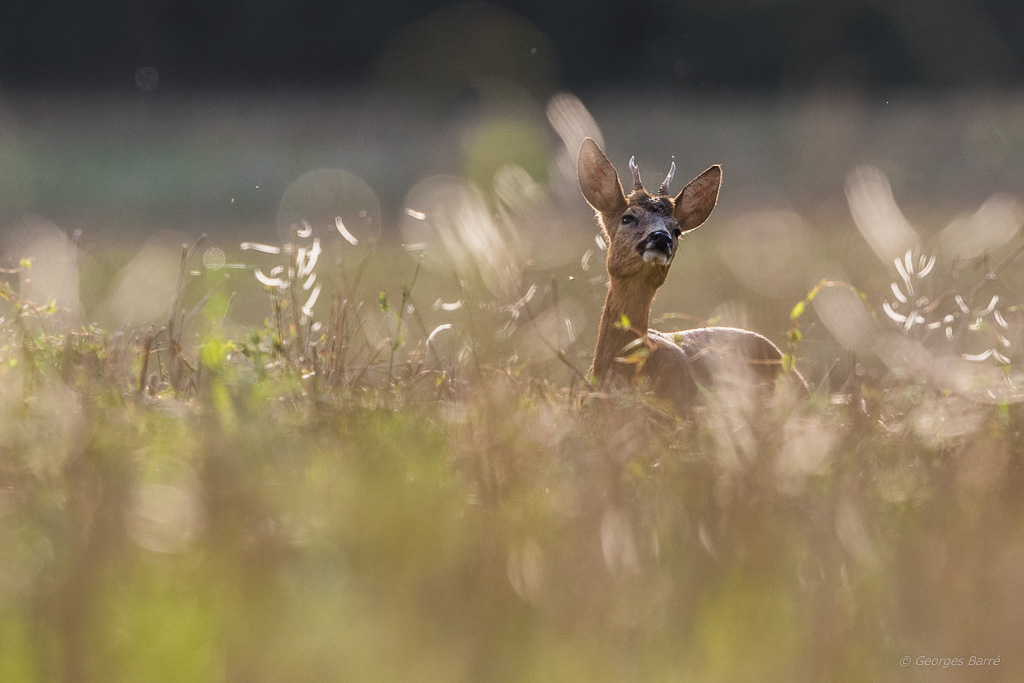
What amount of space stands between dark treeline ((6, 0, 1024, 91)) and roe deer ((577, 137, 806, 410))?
17.6m

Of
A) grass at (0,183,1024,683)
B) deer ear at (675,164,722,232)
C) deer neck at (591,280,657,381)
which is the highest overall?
deer ear at (675,164,722,232)

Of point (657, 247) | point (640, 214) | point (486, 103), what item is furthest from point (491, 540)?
point (486, 103)

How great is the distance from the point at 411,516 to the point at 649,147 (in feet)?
49.7

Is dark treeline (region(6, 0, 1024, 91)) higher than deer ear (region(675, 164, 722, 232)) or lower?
higher

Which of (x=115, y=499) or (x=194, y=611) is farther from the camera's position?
(x=115, y=499)

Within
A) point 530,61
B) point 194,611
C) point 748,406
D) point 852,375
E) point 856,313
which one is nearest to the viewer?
point 194,611

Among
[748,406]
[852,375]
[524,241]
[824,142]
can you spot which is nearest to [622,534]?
[748,406]

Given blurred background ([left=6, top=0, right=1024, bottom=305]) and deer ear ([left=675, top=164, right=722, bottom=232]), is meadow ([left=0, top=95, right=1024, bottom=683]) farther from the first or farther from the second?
blurred background ([left=6, top=0, right=1024, bottom=305])

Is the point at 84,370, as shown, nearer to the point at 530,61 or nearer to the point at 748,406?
the point at 748,406

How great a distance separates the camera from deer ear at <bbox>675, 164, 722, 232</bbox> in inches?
216

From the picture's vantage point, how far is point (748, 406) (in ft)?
8.48

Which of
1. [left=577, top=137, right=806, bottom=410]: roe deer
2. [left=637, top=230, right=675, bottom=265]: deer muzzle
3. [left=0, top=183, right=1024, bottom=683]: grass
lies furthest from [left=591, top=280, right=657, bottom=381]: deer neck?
[left=0, top=183, right=1024, bottom=683]: grass

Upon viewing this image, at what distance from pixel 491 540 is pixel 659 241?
3013 millimetres

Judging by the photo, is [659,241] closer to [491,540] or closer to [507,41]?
[491,540]
